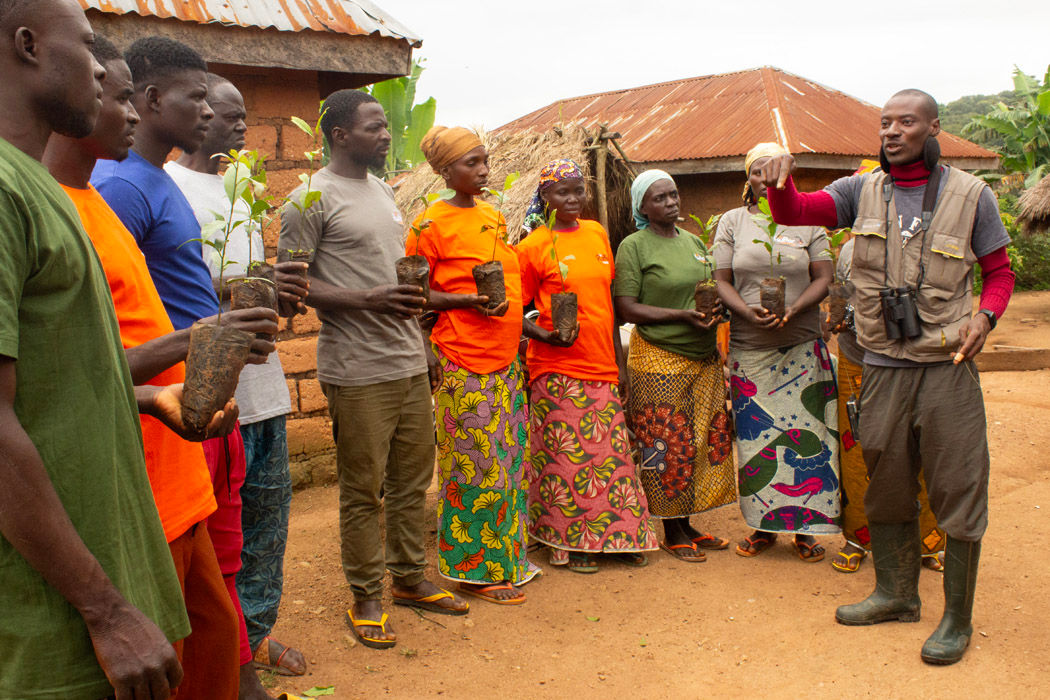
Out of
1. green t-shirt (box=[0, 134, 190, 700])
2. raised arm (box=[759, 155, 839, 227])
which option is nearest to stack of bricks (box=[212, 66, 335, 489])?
raised arm (box=[759, 155, 839, 227])

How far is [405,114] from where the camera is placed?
14.3 m

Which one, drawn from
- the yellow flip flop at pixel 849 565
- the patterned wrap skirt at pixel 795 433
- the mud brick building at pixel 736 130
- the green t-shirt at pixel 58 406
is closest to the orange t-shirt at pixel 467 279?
the patterned wrap skirt at pixel 795 433

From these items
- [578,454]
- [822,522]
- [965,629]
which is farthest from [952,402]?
[578,454]

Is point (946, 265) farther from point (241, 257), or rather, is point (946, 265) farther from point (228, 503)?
point (228, 503)

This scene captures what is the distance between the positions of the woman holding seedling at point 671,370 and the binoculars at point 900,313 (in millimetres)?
1098

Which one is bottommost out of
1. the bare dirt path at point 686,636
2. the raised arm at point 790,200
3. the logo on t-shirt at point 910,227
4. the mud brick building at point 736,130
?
the bare dirt path at point 686,636

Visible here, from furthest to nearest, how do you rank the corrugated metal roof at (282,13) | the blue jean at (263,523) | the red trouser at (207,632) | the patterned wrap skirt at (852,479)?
the corrugated metal roof at (282,13), the patterned wrap skirt at (852,479), the blue jean at (263,523), the red trouser at (207,632)

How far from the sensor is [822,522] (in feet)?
14.3

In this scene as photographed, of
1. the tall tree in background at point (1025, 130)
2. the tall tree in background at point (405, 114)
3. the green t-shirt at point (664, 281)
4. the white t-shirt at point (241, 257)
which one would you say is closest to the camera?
the white t-shirt at point (241, 257)

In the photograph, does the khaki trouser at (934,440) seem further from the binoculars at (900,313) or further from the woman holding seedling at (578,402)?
the woman holding seedling at (578,402)

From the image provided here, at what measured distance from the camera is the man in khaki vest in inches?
130

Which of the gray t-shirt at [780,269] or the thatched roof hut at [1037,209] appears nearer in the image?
the gray t-shirt at [780,269]

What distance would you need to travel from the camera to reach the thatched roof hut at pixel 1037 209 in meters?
11.4

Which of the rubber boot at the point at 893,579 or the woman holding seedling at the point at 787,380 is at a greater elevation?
the woman holding seedling at the point at 787,380
